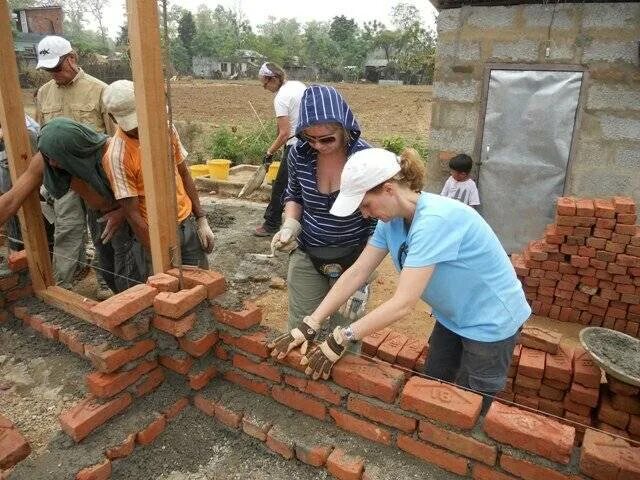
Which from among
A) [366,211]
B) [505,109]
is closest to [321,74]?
[505,109]

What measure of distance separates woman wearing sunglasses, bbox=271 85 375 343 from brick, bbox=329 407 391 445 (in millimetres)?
436

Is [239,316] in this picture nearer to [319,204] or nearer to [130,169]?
[319,204]

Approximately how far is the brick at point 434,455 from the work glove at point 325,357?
423 mm

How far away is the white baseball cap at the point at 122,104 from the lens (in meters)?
2.37

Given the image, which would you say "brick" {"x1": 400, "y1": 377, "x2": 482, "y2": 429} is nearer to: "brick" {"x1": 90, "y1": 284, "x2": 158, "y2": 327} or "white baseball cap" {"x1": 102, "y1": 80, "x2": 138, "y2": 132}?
"brick" {"x1": 90, "y1": 284, "x2": 158, "y2": 327}

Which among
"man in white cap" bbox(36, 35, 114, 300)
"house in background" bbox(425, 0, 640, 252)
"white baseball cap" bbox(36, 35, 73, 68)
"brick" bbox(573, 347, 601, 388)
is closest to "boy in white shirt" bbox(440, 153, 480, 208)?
"house in background" bbox(425, 0, 640, 252)

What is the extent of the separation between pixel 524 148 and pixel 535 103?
47 centimetres

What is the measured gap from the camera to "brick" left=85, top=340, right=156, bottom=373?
205 centimetres

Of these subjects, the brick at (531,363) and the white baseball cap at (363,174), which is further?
the brick at (531,363)

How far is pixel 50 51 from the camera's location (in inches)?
146

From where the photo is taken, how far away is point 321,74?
51094 millimetres

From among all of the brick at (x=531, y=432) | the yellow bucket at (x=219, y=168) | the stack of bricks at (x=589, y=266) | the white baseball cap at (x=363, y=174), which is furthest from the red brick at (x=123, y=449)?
the yellow bucket at (x=219, y=168)

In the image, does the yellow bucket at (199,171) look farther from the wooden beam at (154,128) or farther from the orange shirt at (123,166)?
the wooden beam at (154,128)

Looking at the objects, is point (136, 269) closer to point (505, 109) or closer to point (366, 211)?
point (366, 211)
